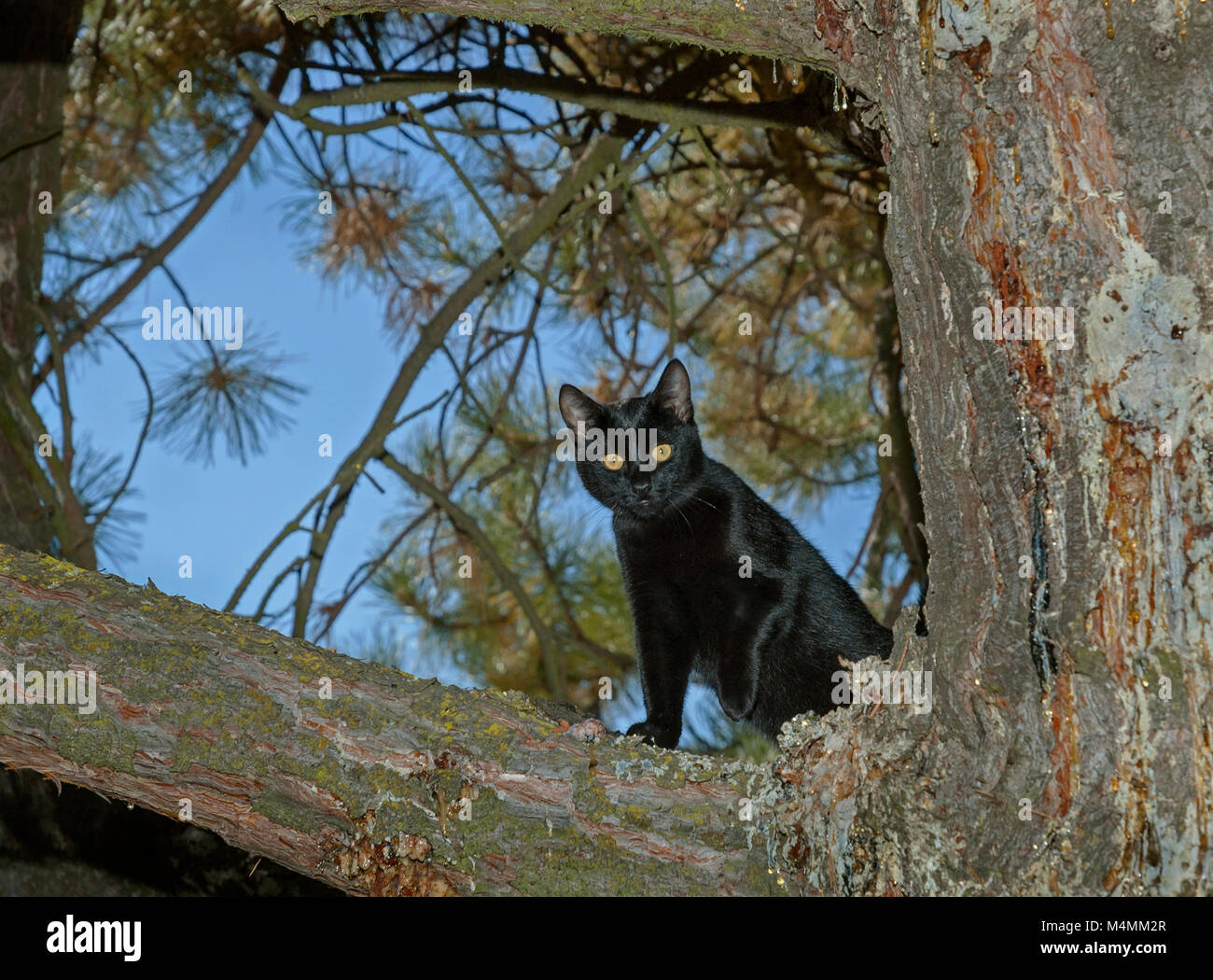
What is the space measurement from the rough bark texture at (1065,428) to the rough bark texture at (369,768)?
33 centimetres

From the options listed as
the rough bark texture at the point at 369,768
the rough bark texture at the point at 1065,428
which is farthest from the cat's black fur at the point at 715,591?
the rough bark texture at the point at 1065,428

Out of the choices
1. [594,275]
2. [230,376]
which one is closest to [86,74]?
[230,376]

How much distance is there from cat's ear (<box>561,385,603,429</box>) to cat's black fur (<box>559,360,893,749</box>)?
37 millimetres

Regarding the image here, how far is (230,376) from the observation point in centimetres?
329

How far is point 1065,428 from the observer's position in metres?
1.11

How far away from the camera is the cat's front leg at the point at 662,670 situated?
1.96m

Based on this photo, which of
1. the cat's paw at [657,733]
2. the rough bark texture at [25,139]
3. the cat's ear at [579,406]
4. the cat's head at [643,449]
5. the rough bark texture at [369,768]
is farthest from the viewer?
the rough bark texture at [25,139]

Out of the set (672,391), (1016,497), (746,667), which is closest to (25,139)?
(672,391)

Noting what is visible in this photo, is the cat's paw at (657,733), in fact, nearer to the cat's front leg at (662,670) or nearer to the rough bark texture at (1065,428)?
the cat's front leg at (662,670)

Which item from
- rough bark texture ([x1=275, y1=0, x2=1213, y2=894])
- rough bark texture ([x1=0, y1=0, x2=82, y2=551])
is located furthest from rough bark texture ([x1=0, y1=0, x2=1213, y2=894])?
rough bark texture ([x1=0, y1=0, x2=82, y2=551])

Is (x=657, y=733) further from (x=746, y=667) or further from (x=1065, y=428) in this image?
(x=1065, y=428)

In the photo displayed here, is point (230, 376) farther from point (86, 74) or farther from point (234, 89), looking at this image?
point (86, 74)

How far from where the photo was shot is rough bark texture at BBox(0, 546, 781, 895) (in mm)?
1358
